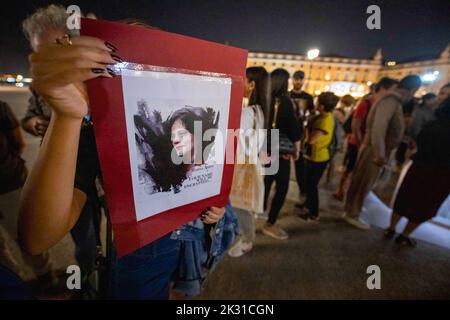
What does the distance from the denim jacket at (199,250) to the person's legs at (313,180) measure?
7.36ft

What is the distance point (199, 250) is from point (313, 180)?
7.92ft

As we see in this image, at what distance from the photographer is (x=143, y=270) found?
88 cm

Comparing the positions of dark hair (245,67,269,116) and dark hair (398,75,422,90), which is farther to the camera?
dark hair (398,75,422,90)

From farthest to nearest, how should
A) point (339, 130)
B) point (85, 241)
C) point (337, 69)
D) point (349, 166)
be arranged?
point (337, 69) → point (349, 166) → point (339, 130) → point (85, 241)

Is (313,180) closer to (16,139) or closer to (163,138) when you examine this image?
(163,138)

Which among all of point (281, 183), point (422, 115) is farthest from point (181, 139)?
point (422, 115)

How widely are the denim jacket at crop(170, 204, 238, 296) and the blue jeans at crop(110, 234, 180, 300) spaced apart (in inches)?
2.5

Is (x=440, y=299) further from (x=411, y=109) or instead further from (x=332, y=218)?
(x=411, y=109)

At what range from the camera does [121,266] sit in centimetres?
86

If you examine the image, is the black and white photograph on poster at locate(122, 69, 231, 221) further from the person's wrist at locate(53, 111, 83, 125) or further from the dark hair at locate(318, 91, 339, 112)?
the dark hair at locate(318, 91, 339, 112)

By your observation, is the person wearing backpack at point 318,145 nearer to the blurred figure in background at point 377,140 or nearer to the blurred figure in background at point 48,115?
the blurred figure in background at point 377,140

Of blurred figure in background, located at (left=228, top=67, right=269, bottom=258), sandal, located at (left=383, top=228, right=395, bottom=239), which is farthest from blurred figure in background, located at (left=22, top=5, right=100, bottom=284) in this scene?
sandal, located at (left=383, top=228, right=395, bottom=239)

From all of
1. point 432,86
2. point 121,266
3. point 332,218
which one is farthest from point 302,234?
point 432,86

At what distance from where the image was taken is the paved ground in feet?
6.45
